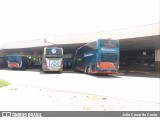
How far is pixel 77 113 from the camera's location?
5.34 meters

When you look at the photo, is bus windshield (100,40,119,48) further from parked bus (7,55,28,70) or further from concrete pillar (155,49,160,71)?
parked bus (7,55,28,70)

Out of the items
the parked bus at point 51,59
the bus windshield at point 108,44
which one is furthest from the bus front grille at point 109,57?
the parked bus at point 51,59

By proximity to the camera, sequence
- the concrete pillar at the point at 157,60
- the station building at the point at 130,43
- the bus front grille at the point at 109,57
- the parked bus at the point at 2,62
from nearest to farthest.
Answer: the bus front grille at the point at 109,57, the station building at the point at 130,43, the concrete pillar at the point at 157,60, the parked bus at the point at 2,62

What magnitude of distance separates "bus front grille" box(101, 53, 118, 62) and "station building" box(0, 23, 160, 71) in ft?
17.8

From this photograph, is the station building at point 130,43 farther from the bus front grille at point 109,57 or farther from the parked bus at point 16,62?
the bus front grille at point 109,57

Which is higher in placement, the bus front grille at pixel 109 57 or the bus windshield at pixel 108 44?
the bus windshield at pixel 108 44

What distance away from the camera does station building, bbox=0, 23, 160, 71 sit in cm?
1965

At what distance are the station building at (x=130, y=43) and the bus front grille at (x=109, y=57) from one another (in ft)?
17.8

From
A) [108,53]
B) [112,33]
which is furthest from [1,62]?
[108,53]

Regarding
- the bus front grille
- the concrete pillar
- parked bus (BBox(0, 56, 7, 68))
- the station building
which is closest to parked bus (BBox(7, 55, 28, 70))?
the station building

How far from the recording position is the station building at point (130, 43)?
19.6 meters

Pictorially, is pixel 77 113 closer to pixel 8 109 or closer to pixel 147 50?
pixel 8 109

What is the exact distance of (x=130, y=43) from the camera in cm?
2520

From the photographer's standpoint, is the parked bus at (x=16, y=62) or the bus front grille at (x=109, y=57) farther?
the parked bus at (x=16, y=62)
